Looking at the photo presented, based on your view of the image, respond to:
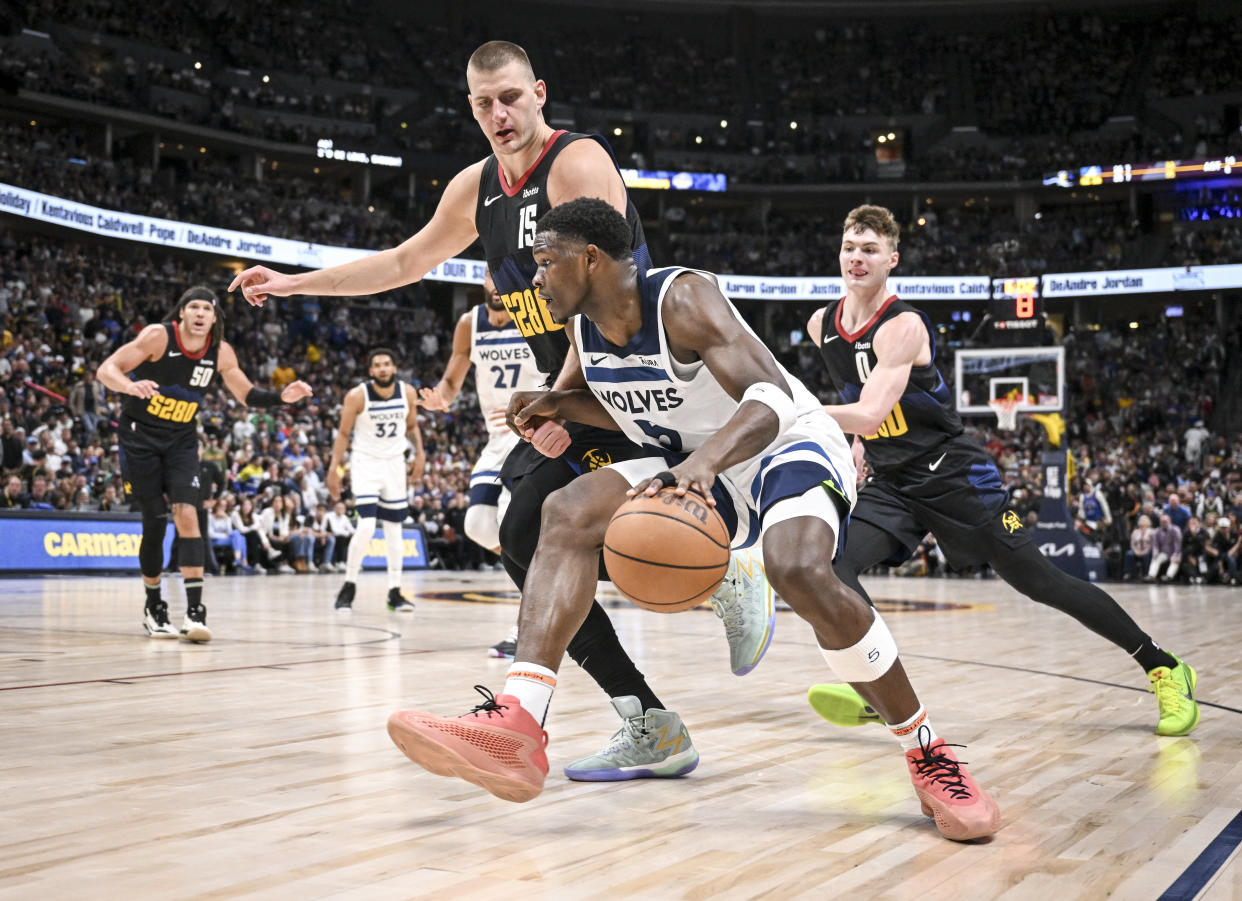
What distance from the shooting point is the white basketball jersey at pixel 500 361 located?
7277 millimetres

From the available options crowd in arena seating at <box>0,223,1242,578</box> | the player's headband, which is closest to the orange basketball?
the player's headband

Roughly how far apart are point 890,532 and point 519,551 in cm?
177

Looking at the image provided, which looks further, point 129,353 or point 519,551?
point 129,353

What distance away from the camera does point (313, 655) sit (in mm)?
6418

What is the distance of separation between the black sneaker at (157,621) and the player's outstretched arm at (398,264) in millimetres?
3802

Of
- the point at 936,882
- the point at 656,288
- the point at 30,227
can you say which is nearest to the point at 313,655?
the point at 656,288

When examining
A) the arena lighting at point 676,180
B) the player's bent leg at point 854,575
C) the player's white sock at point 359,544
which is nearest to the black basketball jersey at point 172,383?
the player's white sock at point 359,544

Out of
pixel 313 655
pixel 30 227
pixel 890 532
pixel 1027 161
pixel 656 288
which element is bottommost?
pixel 313 655

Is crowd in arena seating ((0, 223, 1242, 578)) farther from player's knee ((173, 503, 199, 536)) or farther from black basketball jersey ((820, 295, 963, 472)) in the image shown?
black basketball jersey ((820, 295, 963, 472))

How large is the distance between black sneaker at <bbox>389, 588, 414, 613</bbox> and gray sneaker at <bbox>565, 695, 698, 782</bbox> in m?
6.62

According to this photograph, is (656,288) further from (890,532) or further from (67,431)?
(67,431)

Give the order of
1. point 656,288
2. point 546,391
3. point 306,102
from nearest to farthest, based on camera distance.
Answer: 1. point 656,288
2. point 546,391
3. point 306,102

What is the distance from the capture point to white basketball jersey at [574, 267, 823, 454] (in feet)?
10.2

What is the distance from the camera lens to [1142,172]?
1378 inches
